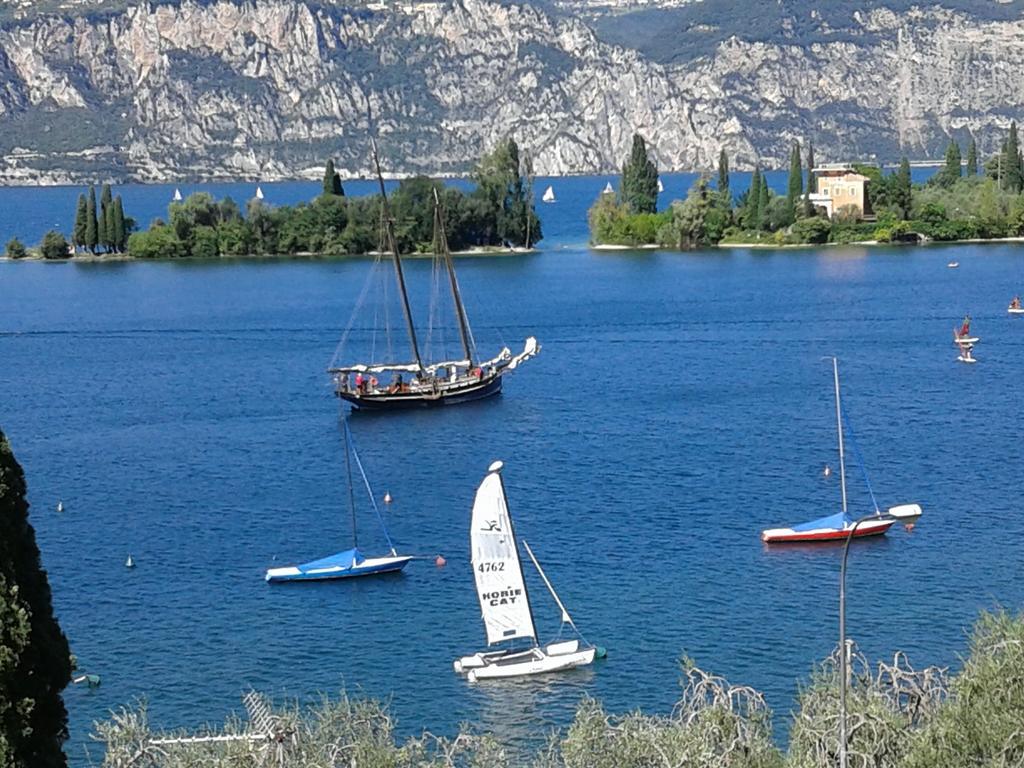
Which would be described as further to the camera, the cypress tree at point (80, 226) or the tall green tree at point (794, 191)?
the cypress tree at point (80, 226)

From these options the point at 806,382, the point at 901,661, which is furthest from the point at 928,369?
the point at 901,661

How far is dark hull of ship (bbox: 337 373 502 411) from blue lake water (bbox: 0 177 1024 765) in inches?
39.1

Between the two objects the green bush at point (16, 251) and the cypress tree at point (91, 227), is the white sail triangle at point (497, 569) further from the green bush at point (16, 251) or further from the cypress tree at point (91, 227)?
the green bush at point (16, 251)

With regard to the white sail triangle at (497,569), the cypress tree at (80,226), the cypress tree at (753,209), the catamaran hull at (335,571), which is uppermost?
the cypress tree at (80,226)

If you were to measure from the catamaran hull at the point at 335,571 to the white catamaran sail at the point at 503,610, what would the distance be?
7144 mm

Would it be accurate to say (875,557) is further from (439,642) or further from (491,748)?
(491,748)

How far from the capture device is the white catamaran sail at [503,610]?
34531mm

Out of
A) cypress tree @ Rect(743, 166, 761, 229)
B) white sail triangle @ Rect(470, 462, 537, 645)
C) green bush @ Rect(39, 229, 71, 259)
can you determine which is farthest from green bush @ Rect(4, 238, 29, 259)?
white sail triangle @ Rect(470, 462, 537, 645)

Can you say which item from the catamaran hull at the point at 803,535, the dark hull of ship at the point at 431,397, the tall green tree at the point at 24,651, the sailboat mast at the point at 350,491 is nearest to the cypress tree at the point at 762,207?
the dark hull of ship at the point at 431,397

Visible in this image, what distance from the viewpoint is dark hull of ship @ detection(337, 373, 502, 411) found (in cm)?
6731

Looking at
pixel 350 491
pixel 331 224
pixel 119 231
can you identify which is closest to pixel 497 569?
pixel 350 491

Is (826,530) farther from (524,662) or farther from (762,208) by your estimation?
(762,208)

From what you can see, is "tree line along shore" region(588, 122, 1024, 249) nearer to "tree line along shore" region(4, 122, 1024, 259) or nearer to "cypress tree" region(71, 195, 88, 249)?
"tree line along shore" region(4, 122, 1024, 259)

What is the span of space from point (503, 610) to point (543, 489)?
15661 millimetres
